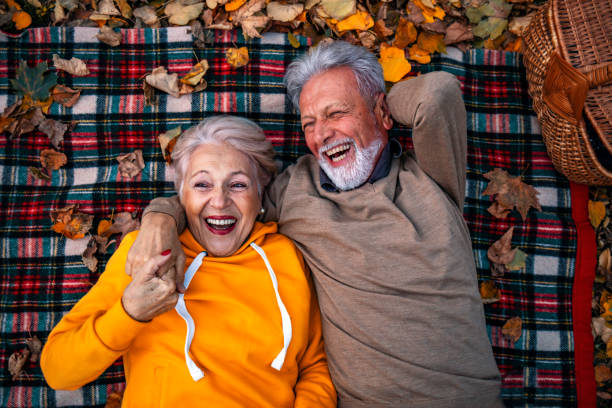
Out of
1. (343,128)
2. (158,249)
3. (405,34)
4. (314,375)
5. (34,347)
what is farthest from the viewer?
(405,34)

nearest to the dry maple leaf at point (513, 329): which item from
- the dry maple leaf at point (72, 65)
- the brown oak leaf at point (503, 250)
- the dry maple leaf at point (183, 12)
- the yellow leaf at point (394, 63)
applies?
the brown oak leaf at point (503, 250)

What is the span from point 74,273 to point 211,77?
1681 mm

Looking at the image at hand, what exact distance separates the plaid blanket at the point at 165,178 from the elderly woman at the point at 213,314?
58 centimetres

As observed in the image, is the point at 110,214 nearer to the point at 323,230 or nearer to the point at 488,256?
the point at 323,230

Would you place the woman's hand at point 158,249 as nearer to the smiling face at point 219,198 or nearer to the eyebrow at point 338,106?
the smiling face at point 219,198

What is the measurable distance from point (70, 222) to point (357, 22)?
2.49 m

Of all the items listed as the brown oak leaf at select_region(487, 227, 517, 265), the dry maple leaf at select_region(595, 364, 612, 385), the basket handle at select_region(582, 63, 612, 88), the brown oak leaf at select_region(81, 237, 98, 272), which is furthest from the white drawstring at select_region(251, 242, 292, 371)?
the dry maple leaf at select_region(595, 364, 612, 385)

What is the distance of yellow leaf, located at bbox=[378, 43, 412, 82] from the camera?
2982 mm

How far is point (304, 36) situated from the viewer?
3020 mm

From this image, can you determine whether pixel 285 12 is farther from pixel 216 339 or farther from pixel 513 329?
pixel 513 329

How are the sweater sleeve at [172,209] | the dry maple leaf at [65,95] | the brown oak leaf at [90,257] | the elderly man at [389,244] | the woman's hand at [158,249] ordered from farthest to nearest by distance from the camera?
the dry maple leaf at [65,95] → the brown oak leaf at [90,257] → the sweater sleeve at [172,209] → the elderly man at [389,244] → the woman's hand at [158,249]

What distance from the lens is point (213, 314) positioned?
84.5 inches

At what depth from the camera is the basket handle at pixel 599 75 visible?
7.67 ft

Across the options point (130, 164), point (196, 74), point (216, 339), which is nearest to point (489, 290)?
point (216, 339)
